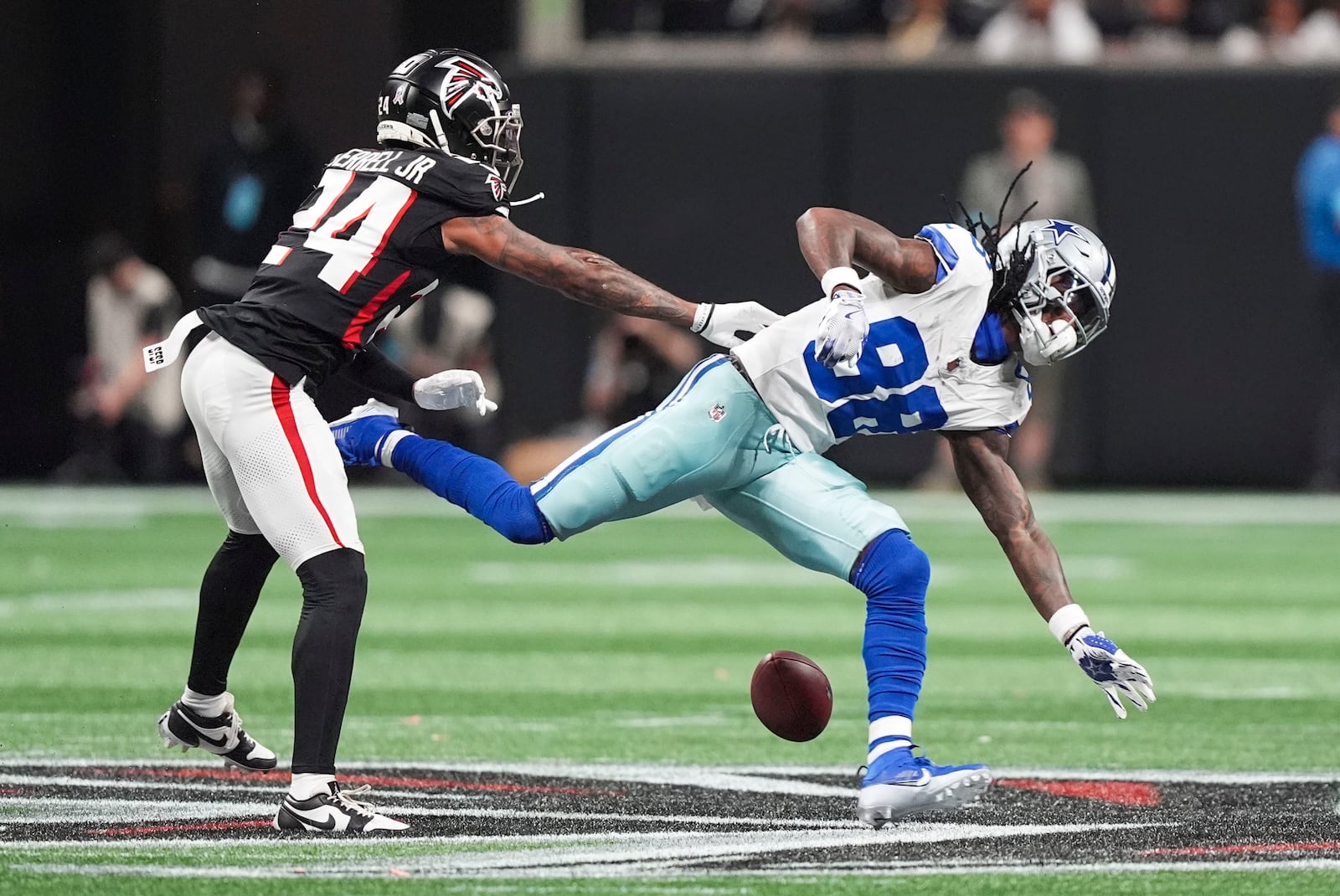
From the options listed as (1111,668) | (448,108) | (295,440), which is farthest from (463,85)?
(1111,668)

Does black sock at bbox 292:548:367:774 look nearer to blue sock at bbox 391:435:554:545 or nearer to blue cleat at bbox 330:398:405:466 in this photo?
blue sock at bbox 391:435:554:545

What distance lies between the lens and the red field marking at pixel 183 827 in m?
5.03

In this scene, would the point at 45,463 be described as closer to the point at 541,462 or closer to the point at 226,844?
the point at 541,462

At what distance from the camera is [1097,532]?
13.5 m

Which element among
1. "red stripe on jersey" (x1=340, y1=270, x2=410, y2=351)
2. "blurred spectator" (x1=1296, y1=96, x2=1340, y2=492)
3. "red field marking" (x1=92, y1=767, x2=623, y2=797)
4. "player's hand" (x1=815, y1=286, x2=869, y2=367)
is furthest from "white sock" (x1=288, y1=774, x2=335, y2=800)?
"blurred spectator" (x1=1296, y1=96, x2=1340, y2=492)

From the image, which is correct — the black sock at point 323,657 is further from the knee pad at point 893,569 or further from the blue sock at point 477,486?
the knee pad at point 893,569

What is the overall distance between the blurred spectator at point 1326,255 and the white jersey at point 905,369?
9.85 m

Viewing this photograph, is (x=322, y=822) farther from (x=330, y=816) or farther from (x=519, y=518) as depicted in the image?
(x=519, y=518)

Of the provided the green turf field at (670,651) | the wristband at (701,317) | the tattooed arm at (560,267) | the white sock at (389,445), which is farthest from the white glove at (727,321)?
the green turf field at (670,651)

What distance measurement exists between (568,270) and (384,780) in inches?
57.8

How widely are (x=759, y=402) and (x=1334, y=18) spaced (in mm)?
12326

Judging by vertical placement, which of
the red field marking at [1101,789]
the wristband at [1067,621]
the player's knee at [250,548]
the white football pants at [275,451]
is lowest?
the red field marking at [1101,789]

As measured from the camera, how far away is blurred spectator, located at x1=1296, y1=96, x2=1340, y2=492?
49.0 feet

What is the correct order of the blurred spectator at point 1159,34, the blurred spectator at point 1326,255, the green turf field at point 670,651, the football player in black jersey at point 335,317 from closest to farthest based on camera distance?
the football player in black jersey at point 335,317 → the green turf field at point 670,651 → the blurred spectator at point 1326,255 → the blurred spectator at point 1159,34
